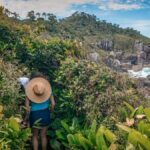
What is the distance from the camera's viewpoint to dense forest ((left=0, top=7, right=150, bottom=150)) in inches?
317

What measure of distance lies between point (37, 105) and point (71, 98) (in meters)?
1.12

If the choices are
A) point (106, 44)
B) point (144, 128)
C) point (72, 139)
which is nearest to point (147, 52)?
point (106, 44)

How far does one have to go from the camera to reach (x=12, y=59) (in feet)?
35.5

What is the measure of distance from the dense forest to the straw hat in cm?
29

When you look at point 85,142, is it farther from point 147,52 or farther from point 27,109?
point 147,52

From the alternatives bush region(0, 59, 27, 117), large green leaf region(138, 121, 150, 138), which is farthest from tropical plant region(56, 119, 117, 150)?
bush region(0, 59, 27, 117)

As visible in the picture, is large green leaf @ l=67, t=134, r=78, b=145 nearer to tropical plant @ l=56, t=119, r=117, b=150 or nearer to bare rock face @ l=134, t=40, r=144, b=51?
tropical plant @ l=56, t=119, r=117, b=150

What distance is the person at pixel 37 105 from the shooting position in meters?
8.81

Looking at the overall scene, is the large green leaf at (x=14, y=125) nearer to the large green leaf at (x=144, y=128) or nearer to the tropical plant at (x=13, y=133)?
the tropical plant at (x=13, y=133)

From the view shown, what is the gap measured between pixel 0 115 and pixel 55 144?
6.09ft

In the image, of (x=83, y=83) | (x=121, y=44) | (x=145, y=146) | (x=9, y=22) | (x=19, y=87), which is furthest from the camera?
(x=121, y=44)

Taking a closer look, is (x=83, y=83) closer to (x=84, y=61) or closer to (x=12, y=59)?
(x=84, y=61)

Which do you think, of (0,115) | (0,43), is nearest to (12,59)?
(0,43)

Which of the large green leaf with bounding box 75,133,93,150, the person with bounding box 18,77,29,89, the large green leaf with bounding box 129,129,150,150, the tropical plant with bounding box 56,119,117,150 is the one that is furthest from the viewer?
the person with bounding box 18,77,29,89
